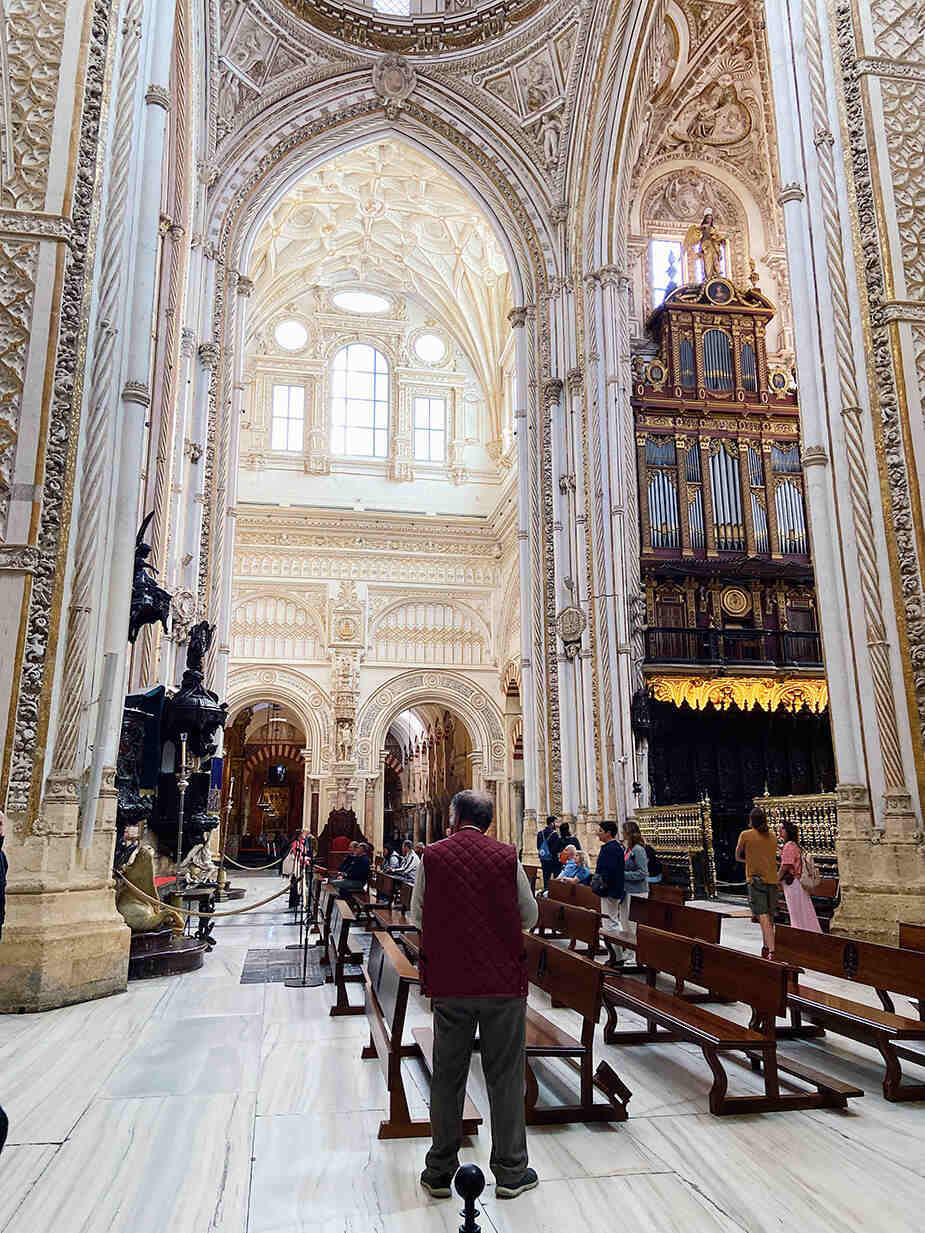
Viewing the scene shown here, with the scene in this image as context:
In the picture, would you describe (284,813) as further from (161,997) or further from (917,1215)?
(917,1215)

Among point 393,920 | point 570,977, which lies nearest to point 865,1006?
point 570,977

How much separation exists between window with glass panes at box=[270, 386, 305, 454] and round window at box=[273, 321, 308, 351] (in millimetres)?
1373

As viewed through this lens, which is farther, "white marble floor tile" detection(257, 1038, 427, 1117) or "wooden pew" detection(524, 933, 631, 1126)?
"white marble floor tile" detection(257, 1038, 427, 1117)

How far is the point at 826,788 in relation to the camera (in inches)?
679

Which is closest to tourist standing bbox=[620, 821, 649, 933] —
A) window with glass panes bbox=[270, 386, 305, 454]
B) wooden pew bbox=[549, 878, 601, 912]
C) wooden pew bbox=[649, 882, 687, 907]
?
wooden pew bbox=[549, 878, 601, 912]

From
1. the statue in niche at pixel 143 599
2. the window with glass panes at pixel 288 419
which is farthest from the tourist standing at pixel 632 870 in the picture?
the window with glass panes at pixel 288 419

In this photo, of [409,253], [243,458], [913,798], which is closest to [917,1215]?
[913,798]

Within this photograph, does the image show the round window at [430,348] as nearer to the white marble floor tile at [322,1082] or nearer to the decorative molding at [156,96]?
the decorative molding at [156,96]

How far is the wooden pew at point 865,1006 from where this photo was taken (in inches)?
149

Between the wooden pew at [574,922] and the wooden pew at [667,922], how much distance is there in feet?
0.30

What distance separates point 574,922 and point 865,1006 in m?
2.60

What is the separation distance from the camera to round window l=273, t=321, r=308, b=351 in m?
→ 27.8

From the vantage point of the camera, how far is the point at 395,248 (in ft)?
89.9

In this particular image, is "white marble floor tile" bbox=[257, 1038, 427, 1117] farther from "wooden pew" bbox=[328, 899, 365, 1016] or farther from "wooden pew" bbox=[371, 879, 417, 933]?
"wooden pew" bbox=[371, 879, 417, 933]
